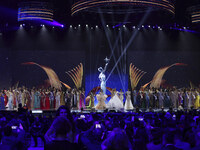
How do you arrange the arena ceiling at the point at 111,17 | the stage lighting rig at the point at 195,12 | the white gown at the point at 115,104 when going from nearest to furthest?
1. the white gown at the point at 115,104
2. the stage lighting rig at the point at 195,12
3. the arena ceiling at the point at 111,17

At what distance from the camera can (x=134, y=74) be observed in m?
23.8

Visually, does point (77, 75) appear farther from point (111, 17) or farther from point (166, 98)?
point (166, 98)

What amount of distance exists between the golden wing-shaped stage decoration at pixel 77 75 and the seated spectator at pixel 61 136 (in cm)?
2074

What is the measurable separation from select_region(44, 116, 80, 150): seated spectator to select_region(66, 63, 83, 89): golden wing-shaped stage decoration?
Answer: 816 inches

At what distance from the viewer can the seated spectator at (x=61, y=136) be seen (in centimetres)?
271

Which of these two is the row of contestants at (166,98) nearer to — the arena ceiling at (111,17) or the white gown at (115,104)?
the white gown at (115,104)

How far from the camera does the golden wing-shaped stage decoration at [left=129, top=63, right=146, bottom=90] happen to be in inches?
936

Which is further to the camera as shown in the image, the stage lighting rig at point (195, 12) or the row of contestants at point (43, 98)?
the row of contestants at point (43, 98)

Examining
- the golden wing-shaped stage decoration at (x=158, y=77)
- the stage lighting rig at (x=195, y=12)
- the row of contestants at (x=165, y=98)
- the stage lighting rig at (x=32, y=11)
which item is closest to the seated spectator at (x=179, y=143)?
the stage lighting rig at (x=32, y=11)

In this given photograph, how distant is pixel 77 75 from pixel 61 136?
2085 centimetres

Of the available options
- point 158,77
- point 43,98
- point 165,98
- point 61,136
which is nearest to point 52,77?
point 43,98

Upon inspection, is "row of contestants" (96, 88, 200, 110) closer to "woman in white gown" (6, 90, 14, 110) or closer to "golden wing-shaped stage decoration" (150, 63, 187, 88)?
"golden wing-shaped stage decoration" (150, 63, 187, 88)

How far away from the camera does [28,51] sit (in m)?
23.3

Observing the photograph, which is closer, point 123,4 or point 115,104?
point 123,4
